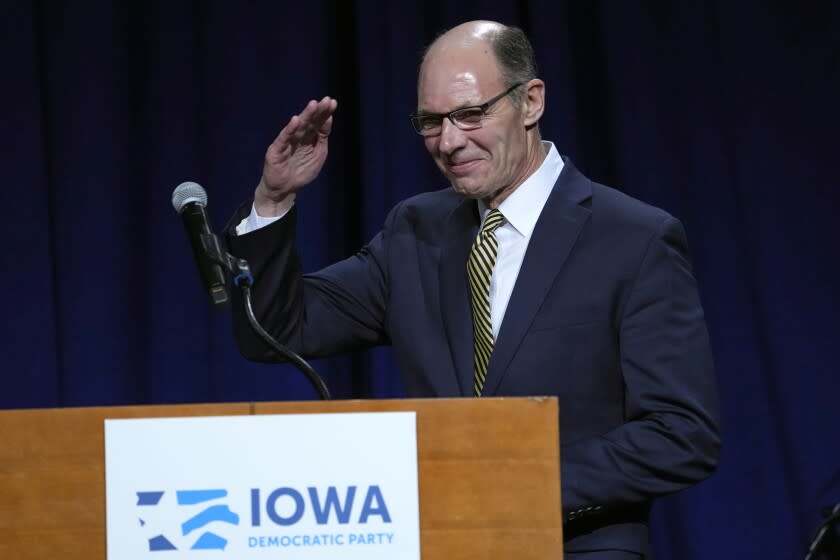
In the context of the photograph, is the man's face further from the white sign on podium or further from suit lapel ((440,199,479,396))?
the white sign on podium

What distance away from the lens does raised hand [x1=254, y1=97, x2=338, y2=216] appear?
197 cm

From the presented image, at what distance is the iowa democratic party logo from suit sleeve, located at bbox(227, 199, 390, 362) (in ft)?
2.09

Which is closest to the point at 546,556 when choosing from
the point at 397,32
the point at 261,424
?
the point at 261,424

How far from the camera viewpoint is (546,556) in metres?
1.35

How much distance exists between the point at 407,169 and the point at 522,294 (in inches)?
59.4

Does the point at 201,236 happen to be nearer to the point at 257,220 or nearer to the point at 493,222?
the point at 257,220

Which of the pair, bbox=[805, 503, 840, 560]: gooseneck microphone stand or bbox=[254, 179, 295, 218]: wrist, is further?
bbox=[805, 503, 840, 560]: gooseneck microphone stand

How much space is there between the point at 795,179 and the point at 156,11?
6.33 ft

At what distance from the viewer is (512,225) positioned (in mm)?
2080

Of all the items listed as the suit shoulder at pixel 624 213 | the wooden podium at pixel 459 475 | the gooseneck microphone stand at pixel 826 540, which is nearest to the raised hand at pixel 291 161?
the suit shoulder at pixel 624 213

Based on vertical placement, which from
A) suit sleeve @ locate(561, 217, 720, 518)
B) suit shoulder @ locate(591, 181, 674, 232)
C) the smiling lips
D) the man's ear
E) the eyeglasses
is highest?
the man's ear

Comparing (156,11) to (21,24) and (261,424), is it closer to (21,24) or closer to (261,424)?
(21,24)

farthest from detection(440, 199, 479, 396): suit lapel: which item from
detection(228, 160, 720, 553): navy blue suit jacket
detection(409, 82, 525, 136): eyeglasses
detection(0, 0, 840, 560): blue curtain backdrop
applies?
detection(0, 0, 840, 560): blue curtain backdrop

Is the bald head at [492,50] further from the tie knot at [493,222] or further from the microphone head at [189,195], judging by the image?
the microphone head at [189,195]
